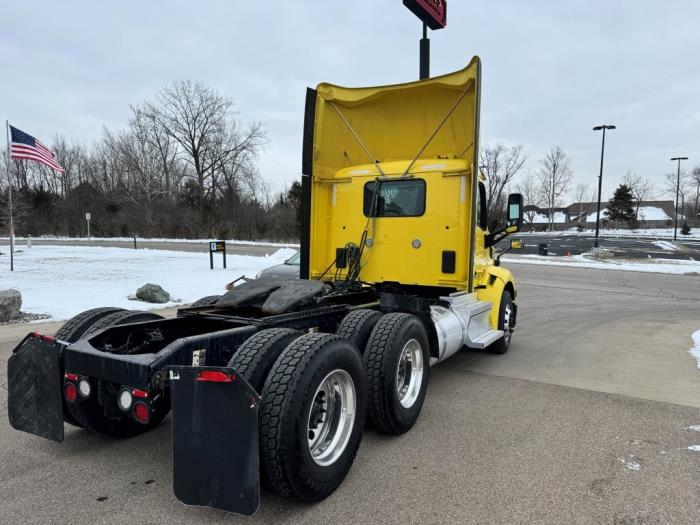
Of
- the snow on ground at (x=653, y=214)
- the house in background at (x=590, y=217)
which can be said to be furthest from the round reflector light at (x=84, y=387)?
the snow on ground at (x=653, y=214)

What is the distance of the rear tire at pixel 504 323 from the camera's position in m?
6.49

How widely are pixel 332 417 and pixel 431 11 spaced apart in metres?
6.98

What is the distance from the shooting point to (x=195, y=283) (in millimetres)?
13570

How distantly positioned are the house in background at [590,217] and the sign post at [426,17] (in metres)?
70.0

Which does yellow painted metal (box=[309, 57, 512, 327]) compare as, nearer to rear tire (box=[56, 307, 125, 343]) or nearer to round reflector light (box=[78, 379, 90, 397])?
rear tire (box=[56, 307, 125, 343])

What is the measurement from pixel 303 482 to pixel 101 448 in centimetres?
178

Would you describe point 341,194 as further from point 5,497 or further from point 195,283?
point 195,283

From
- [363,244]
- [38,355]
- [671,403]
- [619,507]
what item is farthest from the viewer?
[363,244]

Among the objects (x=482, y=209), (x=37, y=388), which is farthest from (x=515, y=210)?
(x=37, y=388)

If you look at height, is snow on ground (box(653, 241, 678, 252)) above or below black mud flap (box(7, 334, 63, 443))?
below

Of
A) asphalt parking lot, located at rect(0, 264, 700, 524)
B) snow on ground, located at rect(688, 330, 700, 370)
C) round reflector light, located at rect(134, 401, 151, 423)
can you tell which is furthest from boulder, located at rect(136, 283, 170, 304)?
snow on ground, located at rect(688, 330, 700, 370)

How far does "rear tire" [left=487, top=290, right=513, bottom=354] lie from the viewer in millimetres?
6488

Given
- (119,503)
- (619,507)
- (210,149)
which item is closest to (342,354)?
(119,503)

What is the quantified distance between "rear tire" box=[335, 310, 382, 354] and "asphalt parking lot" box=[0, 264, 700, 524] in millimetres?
748
